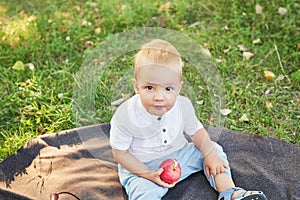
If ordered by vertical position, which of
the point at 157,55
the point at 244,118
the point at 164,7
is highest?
the point at 157,55

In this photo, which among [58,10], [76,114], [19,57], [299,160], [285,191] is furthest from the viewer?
[58,10]

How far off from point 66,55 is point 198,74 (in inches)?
44.7

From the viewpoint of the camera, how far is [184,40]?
8.09 feet

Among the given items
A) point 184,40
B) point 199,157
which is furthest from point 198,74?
point 199,157

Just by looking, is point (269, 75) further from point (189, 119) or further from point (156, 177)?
point (156, 177)

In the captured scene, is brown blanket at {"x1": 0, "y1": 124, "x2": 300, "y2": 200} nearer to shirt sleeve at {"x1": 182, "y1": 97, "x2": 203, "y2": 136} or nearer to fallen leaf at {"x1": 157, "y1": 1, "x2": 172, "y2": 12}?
shirt sleeve at {"x1": 182, "y1": 97, "x2": 203, "y2": 136}

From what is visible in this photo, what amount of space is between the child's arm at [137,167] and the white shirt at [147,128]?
0.03 m

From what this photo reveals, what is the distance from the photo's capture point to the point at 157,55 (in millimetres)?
1968

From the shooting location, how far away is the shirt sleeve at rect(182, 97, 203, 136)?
221 cm

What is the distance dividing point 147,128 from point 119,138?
0.46 ft

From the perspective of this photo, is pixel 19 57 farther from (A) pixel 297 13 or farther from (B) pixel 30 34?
(A) pixel 297 13

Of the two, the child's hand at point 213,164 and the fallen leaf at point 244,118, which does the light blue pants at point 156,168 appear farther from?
the fallen leaf at point 244,118

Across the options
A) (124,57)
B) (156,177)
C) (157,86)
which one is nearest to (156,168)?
(156,177)

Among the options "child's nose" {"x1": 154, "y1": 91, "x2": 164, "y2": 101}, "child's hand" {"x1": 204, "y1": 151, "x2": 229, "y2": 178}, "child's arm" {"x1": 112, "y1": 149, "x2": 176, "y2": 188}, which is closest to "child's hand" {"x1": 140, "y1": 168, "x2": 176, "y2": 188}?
"child's arm" {"x1": 112, "y1": 149, "x2": 176, "y2": 188}
